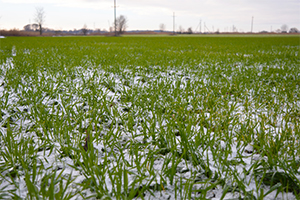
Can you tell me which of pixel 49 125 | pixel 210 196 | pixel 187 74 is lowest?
pixel 210 196

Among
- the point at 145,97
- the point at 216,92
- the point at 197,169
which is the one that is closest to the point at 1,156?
the point at 197,169

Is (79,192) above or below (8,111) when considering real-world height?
below

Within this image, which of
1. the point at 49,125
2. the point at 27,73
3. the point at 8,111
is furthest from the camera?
the point at 27,73

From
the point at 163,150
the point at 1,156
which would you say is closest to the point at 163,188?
the point at 163,150

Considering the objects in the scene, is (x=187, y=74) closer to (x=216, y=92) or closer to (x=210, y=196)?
(x=216, y=92)

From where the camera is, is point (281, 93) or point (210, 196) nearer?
point (210, 196)

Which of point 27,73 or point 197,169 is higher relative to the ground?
point 27,73

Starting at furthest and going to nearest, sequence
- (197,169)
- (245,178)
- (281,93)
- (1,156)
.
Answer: (281,93) < (1,156) < (197,169) < (245,178)

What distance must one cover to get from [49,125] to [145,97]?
1.33 meters

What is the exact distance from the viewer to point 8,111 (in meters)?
2.51

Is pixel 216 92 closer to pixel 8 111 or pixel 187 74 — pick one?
pixel 187 74

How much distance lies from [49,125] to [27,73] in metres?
2.94

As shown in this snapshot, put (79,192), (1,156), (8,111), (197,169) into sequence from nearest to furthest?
1. (79,192)
2. (197,169)
3. (1,156)
4. (8,111)

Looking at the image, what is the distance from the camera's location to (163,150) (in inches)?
70.1
